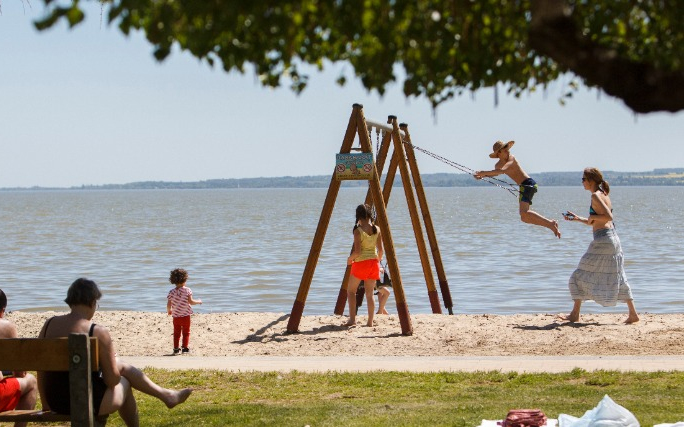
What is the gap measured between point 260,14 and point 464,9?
1.19m

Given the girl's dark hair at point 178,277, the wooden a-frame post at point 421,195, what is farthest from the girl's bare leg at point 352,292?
the girl's dark hair at point 178,277

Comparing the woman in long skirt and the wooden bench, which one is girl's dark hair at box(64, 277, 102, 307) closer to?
the wooden bench

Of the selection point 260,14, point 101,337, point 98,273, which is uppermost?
point 260,14

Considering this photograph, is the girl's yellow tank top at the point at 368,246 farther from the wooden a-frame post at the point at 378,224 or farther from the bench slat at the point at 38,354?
the bench slat at the point at 38,354

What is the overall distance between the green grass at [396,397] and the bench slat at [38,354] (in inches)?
63.4

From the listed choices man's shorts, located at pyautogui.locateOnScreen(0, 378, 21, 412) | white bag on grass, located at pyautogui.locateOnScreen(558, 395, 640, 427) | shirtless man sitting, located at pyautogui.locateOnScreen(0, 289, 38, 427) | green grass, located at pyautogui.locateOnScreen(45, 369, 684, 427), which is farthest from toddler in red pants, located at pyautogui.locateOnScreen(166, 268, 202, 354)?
white bag on grass, located at pyautogui.locateOnScreen(558, 395, 640, 427)

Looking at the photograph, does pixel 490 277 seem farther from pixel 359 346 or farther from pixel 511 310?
pixel 359 346

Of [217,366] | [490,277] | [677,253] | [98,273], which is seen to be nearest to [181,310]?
[217,366]

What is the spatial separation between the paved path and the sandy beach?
680 millimetres

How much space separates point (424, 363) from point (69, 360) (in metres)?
4.79

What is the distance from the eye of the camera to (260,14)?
4.20m

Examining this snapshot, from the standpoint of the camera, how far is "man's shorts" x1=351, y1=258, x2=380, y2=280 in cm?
1312

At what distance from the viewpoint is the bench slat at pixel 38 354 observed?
20.2ft

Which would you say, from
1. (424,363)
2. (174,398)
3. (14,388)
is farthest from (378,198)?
(14,388)
